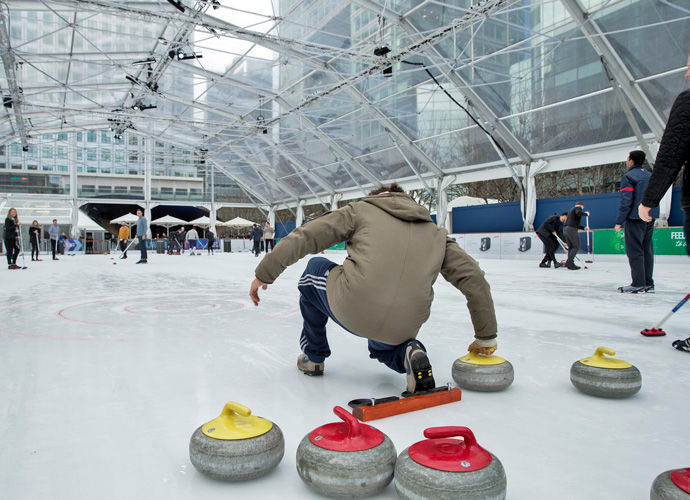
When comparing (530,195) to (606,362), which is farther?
(530,195)

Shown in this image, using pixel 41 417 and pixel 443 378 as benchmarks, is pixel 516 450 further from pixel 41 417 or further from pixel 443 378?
pixel 41 417

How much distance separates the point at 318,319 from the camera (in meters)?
1.92

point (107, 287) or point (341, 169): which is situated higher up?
point (341, 169)

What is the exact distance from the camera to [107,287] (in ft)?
19.3

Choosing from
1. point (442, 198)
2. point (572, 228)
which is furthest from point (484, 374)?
point (442, 198)

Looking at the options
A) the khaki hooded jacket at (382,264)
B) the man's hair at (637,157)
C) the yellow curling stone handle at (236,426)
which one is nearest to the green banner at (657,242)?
the man's hair at (637,157)

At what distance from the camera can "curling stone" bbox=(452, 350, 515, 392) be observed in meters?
1.75

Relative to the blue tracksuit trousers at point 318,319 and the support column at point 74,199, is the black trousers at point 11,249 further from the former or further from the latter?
the support column at point 74,199

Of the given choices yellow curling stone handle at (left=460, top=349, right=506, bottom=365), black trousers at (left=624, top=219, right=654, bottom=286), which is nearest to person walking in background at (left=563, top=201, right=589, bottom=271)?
black trousers at (left=624, top=219, right=654, bottom=286)

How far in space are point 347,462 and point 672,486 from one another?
64 centimetres

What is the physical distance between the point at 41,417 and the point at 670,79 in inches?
482

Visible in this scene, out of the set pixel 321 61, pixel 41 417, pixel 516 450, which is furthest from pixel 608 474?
pixel 321 61

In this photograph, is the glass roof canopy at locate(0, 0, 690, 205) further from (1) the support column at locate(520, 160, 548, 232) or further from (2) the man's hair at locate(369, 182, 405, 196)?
(2) the man's hair at locate(369, 182, 405, 196)

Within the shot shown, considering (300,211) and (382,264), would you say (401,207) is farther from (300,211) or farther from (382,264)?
(300,211)
